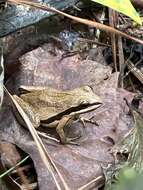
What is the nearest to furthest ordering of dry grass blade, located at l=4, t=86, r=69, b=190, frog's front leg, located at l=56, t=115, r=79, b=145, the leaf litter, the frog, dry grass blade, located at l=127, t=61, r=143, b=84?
dry grass blade, located at l=4, t=86, r=69, b=190 → the leaf litter → frog's front leg, located at l=56, t=115, r=79, b=145 → the frog → dry grass blade, located at l=127, t=61, r=143, b=84

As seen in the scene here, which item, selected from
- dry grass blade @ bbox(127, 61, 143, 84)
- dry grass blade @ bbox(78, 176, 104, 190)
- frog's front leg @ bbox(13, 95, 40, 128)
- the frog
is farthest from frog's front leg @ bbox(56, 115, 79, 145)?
dry grass blade @ bbox(127, 61, 143, 84)

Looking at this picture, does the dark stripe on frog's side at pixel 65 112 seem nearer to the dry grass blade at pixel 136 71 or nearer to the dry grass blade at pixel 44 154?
the dry grass blade at pixel 44 154

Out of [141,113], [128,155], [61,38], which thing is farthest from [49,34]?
[128,155]

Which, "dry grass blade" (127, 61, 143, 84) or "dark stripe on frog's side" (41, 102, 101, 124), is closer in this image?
"dark stripe on frog's side" (41, 102, 101, 124)

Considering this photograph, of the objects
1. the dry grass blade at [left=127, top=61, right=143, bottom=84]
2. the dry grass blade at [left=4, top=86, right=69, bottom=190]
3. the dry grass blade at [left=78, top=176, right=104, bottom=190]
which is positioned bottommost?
the dry grass blade at [left=78, top=176, right=104, bottom=190]

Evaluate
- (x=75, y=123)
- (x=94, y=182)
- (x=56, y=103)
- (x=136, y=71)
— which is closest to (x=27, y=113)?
(x=56, y=103)

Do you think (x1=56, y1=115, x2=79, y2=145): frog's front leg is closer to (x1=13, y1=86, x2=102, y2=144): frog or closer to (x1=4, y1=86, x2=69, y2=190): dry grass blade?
(x1=13, y1=86, x2=102, y2=144): frog

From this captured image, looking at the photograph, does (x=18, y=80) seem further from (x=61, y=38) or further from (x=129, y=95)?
(x=129, y=95)

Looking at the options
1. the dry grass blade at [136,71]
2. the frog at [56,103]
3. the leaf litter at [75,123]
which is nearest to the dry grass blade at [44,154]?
the leaf litter at [75,123]

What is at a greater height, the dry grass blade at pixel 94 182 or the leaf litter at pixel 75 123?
the leaf litter at pixel 75 123
